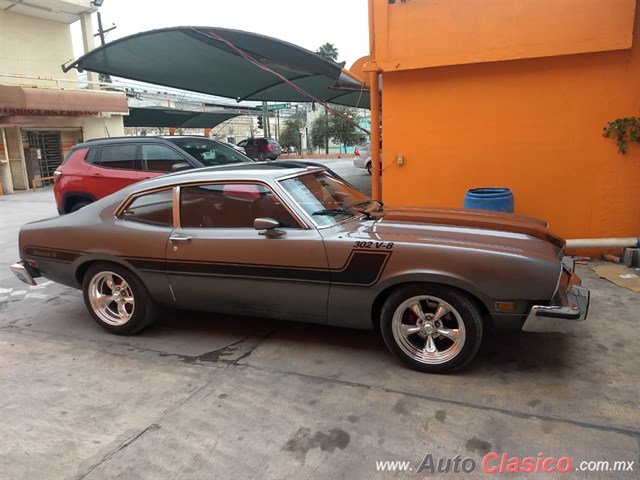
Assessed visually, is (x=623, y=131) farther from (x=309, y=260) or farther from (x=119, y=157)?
(x=119, y=157)

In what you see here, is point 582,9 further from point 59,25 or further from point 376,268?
point 59,25

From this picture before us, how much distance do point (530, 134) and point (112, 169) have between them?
6071 millimetres

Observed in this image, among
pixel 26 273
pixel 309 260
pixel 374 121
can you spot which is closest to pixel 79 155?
pixel 26 273

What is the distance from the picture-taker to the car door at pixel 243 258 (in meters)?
3.57

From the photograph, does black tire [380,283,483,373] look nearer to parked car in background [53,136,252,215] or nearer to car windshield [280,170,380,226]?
car windshield [280,170,380,226]

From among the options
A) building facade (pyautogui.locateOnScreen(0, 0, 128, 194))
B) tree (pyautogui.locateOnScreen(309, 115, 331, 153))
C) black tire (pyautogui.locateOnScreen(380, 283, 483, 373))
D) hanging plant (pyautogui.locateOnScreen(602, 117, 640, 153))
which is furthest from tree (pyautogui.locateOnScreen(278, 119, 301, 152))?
black tire (pyautogui.locateOnScreen(380, 283, 483, 373))

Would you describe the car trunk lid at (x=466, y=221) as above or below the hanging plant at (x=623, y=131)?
below

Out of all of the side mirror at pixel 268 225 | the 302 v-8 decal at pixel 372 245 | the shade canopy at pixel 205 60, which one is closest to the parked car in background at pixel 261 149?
the shade canopy at pixel 205 60

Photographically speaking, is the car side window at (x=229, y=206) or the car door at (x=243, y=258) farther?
the car side window at (x=229, y=206)

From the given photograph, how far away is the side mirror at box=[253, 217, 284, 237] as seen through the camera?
3.55 m

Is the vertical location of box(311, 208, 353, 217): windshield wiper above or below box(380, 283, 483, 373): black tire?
above

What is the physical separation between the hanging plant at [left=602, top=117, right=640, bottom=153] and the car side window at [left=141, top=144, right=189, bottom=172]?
5.67m

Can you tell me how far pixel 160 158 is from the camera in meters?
7.05

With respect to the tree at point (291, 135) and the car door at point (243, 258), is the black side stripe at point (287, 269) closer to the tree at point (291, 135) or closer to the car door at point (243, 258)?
the car door at point (243, 258)
